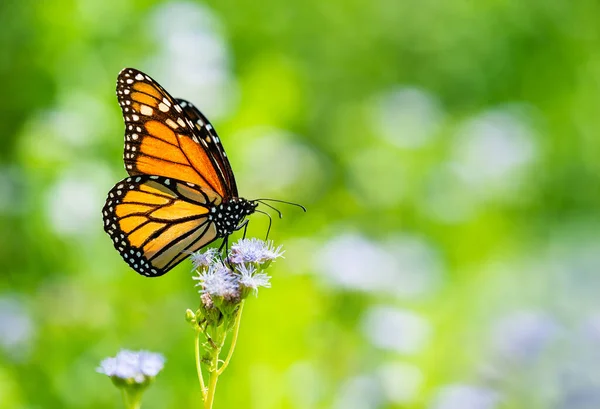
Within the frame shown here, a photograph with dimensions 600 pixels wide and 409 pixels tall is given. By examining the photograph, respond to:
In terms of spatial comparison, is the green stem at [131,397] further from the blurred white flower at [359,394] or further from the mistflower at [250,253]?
the blurred white flower at [359,394]

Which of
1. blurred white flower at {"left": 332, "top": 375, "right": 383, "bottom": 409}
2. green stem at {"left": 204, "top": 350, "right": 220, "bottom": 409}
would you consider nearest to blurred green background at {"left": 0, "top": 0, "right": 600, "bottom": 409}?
blurred white flower at {"left": 332, "top": 375, "right": 383, "bottom": 409}

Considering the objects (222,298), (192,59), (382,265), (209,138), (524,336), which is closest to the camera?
(222,298)

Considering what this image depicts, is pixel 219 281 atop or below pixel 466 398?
below

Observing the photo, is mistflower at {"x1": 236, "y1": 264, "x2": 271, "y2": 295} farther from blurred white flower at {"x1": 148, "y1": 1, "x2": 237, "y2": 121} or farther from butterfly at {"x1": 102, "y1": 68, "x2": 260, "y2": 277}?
blurred white flower at {"x1": 148, "y1": 1, "x2": 237, "y2": 121}

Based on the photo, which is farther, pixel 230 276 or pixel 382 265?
pixel 382 265

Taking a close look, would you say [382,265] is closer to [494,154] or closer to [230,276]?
[494,154]

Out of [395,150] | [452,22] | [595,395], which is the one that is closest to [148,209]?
[595,395]

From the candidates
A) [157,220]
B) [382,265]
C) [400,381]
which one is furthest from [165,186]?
[382,265]

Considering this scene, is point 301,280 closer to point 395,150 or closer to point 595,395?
point 595,395
